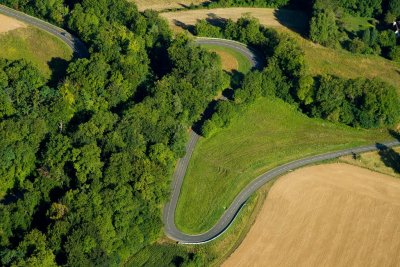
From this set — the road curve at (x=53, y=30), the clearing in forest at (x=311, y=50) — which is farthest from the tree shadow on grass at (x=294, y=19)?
the road curve at (x=53, y=30)

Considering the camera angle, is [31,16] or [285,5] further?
[285,5]

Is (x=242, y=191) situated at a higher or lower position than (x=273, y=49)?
lower

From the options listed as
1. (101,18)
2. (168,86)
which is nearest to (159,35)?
(101,18)

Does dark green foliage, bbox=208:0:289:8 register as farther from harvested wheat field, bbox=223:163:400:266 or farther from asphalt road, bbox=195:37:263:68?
harvested wheat field, bbox=223:163:400:266

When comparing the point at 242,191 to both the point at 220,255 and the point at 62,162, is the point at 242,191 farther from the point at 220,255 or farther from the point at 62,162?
the point at 62,162

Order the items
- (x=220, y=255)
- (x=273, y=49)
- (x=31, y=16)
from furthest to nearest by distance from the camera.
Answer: (x=31, y=16), (x=273, y=49), (x=220, y=255)

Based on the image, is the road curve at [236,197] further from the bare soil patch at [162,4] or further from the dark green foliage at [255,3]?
the dark green foliage at [255,3]

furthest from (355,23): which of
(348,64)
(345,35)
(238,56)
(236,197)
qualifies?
(236,197)
